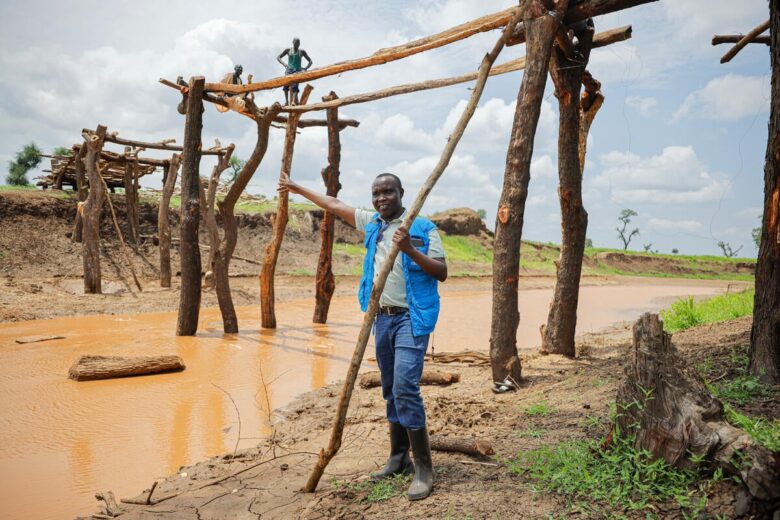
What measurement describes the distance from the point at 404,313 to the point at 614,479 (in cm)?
141

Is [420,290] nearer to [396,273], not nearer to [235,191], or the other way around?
[396,273]

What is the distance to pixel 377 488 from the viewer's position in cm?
312

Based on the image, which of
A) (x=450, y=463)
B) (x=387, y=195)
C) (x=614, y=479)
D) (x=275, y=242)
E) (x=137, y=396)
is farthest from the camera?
(x=275, y=242)

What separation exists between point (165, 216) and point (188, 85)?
6.85 meters

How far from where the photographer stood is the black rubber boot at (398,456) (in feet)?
10.9

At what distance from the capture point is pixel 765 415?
3.34 m

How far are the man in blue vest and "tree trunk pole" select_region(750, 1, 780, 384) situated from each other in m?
2.72

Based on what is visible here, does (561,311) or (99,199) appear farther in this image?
(99,199)

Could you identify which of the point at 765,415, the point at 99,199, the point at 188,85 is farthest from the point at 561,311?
the point at 99,199

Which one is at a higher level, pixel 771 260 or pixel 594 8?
pixel 594 8

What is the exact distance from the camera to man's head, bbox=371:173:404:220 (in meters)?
3.28

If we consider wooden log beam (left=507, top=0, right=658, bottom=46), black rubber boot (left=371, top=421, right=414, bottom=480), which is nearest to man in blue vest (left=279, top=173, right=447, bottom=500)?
black rubber boot (left=371, top=421, right=414, bottom=480)

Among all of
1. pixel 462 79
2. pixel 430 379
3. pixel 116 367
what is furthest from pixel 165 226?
pixel 430 379

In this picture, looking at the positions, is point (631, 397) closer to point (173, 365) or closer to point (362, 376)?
point (362, 376)
